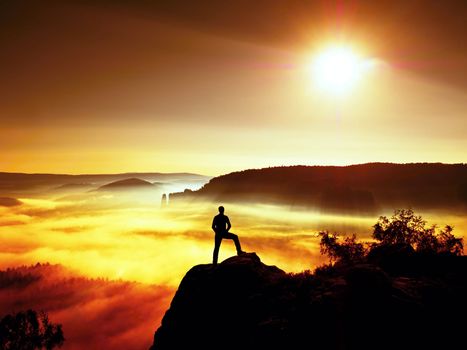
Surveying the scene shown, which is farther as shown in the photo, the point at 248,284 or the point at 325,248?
the point at 325,248

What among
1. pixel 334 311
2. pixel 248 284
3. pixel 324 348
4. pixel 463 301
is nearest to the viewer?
pixel 324 348

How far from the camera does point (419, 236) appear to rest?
172 ft

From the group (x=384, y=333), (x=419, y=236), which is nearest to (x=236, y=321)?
(x=384, y=333)

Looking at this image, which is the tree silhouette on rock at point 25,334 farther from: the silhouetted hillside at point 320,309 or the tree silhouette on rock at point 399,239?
the tree silhouette on rock at point 399,239

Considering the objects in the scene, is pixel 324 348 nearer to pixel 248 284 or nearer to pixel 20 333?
pixel 248 284

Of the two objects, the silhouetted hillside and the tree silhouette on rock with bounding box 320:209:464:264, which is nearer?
the silhouetted hillside

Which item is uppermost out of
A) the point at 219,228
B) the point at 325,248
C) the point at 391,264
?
the point at 219,228

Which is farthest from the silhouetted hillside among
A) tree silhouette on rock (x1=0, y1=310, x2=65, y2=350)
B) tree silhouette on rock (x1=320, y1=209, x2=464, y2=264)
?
tree silhouette on rock (x1=320, y1=209, x2=464, y2=264)

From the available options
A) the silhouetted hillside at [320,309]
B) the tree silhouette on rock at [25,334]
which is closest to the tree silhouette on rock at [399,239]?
the silhouetted hillside at [320,309]

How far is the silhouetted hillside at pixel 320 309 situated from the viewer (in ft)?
49.0

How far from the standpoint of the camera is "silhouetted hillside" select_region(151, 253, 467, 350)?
14930 mm

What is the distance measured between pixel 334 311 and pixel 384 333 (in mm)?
2125

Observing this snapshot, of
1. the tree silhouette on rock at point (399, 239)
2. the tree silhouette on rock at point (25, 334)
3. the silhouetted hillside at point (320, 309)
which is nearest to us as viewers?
the silhouetted hillside at point (320, 309)

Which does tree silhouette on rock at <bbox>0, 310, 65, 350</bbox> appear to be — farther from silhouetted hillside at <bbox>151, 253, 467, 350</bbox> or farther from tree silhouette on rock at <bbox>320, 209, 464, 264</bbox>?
tree silhouette on rock at <bbox>320, 209, 464, 264</bbox>
